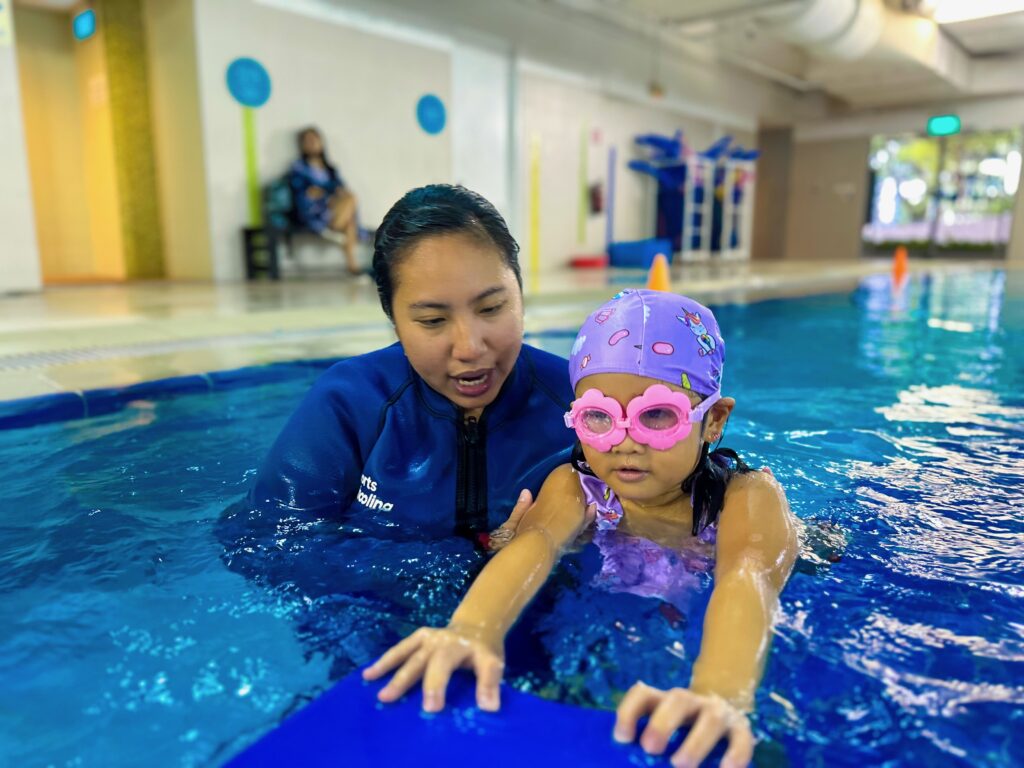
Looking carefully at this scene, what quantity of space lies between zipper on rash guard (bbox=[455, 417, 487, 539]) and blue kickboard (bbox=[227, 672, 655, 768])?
0.82 metres

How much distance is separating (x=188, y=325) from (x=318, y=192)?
15.1 feet

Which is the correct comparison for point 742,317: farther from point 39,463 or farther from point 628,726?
point 628,726

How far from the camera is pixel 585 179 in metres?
15.4

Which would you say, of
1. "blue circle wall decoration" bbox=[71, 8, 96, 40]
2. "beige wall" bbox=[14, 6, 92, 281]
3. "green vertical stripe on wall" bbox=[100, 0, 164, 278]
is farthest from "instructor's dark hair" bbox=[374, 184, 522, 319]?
"beige wall" bbox=[14, 6, 92, 281]

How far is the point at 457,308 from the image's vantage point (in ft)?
5.84

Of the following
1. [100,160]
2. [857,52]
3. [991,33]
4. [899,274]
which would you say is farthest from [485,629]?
[991,33]

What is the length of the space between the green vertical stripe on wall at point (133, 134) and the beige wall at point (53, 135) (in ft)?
3.56

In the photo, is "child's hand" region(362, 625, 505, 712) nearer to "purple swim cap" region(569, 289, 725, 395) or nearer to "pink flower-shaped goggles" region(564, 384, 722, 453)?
"pink flower-shaped goggles" region(564, 384, 722, 453)

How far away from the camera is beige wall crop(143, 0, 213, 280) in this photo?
9336mm

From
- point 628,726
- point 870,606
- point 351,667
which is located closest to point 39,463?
point 351,667

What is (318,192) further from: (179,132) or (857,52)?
(857,52)

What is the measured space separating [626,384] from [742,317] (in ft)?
20.5

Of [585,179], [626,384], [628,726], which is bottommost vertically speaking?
[628,726]

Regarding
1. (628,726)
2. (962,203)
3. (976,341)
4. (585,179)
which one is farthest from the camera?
(962,203)
